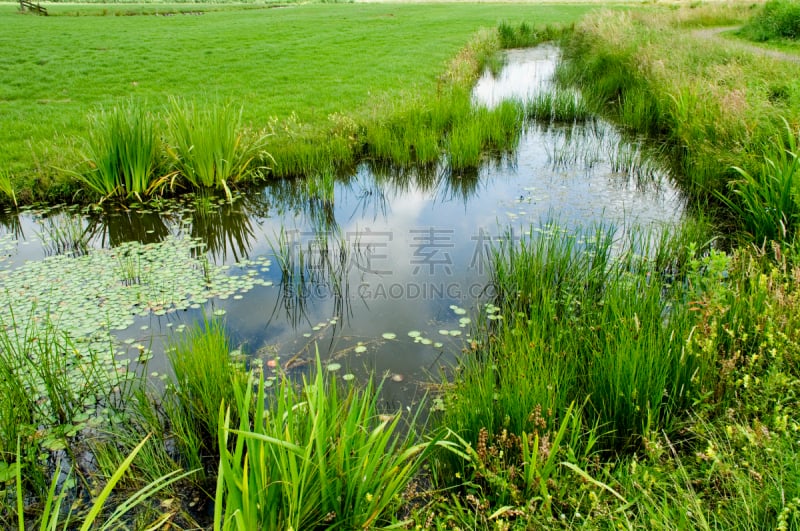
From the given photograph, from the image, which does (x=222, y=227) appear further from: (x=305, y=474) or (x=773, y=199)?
(x=773, y=199)

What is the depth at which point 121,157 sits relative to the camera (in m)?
5.74

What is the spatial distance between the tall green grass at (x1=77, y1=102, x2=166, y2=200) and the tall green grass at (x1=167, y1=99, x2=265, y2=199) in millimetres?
286

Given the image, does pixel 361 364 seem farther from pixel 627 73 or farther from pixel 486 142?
pixel 627 73

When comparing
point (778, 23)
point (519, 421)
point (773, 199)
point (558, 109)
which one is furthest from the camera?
point (778, 23)

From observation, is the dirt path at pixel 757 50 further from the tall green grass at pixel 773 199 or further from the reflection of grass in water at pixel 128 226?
the reflection of grass in water at pixel 128 226

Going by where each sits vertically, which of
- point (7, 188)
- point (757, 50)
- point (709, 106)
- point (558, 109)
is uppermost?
point (757, 50)

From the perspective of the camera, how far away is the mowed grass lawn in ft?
28.0

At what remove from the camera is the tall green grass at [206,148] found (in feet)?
19.6

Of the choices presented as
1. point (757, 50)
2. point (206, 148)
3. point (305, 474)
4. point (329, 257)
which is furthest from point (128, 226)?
point (757, 50)

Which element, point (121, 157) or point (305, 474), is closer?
point (305, 474)

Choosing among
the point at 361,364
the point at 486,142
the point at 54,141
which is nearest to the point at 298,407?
the point at 361,364

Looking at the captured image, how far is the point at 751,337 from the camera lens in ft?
8.85

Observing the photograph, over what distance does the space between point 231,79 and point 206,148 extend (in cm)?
680

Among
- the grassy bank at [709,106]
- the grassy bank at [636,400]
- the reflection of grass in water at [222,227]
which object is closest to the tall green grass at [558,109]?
the grassy bank at [709,106]
